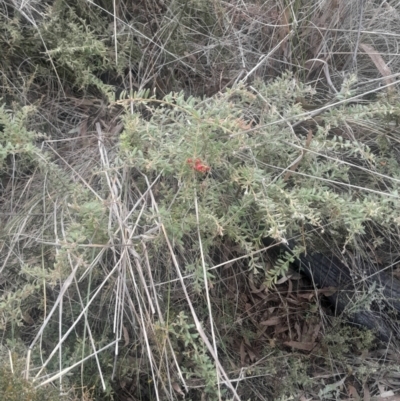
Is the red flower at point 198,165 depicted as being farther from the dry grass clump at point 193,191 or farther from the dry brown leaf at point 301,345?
the dry brown leaf at point 301,345

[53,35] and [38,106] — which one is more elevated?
[53,35]

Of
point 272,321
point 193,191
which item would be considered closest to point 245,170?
point 193,191

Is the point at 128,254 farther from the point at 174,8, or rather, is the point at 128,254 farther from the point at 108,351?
the point at 174,8

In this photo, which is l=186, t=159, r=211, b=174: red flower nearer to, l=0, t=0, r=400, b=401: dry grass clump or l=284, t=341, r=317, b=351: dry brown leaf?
l=0, t=0, r=400, b=401: dry grass clump

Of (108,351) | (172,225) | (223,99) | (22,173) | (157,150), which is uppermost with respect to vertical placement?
(223,99)

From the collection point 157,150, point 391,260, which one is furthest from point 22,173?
point 391,260

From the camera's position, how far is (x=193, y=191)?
1.36 meters

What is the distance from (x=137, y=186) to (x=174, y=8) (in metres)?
0.65

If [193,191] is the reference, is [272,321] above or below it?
below

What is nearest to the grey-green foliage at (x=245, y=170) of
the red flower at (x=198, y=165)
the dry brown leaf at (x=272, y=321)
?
the red flower at (x=198, y=165)

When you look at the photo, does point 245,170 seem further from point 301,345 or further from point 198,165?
point 301,345

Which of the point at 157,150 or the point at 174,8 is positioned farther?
the point at 174,8

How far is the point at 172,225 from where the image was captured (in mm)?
1349

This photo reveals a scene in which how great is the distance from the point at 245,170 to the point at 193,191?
5.0 inches
